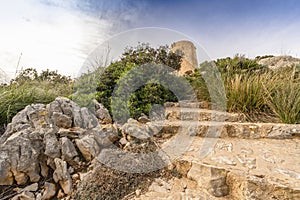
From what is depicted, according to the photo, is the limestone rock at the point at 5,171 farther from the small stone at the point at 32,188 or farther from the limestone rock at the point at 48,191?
the limestone rock at the point at 48,191

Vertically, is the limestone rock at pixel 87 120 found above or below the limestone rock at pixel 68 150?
above

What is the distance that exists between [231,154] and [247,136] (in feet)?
2.29

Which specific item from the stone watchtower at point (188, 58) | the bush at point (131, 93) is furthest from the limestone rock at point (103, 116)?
the stone watchtower at point (188, 58)

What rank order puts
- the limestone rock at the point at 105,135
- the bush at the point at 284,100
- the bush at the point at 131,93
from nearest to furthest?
the limestone rock at the point at 105,135
the bush at the point at 284,100
the bush at the point at 131,93

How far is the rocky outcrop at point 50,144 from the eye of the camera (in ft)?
6.37

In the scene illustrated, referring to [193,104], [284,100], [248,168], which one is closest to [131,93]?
[193,104]

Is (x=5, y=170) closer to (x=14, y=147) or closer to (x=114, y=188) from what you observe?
(x=14, y=147)

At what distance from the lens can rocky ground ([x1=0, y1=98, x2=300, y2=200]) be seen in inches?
63.9

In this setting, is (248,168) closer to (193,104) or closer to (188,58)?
(193,104)

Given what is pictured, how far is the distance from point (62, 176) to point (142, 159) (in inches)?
32.3

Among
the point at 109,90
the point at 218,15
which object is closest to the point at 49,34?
the point at 109,90

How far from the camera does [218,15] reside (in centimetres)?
418

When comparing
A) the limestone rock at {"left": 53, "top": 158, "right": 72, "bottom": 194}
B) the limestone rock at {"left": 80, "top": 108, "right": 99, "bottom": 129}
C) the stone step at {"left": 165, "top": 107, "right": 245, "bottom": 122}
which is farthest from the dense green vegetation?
the limestone rock at {"left": 53, "top": 158, "right": 72, "bottom": 194}

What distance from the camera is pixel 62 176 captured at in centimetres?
197
